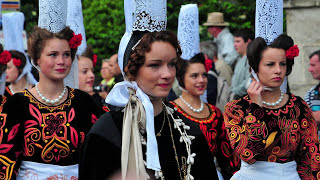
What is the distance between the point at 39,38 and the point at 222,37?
21.6 feet

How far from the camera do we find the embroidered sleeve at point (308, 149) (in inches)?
249

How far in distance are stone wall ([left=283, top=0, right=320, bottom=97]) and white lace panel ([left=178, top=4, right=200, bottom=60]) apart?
222 centimetres

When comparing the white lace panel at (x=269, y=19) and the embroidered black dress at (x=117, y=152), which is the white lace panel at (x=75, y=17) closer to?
the white lace panel at (x=269, y=19)

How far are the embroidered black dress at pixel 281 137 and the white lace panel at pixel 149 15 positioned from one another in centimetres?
207

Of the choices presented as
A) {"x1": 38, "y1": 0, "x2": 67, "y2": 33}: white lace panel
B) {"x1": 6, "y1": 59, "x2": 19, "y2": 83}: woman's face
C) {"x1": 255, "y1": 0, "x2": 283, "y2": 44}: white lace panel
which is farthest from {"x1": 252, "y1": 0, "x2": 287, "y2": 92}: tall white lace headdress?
{"x1": 6, "y1": 59, "x2": 19, "y2": 83}: woman's face

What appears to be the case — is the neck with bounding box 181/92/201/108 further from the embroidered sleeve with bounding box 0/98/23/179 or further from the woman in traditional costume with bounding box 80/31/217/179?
the woman in traditional costume with bounding box 80/31/217/179

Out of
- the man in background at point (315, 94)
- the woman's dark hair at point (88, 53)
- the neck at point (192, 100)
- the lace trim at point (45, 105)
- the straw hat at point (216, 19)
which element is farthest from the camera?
the straw hat at point (216, 19)

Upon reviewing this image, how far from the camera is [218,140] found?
746 centimetres

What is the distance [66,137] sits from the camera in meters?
5.93

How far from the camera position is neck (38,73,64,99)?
6031 mm

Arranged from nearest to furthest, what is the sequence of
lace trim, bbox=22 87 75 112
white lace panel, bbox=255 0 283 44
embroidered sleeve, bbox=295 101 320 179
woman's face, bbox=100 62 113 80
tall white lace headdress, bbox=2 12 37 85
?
1. lace trim, bbox=22 87 75 112
2. embroidered sleeve, bbox=295 101 320 179
3. white lace panel, bbox=255 0 283 44
4. tall white lace headdress, bbox=2 12 37 85
5. woman's face, bbox=100 62 113 80

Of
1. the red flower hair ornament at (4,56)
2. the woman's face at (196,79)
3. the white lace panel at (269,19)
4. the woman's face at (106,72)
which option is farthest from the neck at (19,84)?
the white lace panel at (269,19)

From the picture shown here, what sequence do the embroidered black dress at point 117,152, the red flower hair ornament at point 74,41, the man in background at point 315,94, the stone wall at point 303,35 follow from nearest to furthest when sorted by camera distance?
the embroidered black dress at point 117,152 < the red flower hair ornament at point 74,41 < the man in background at point 315,94 < the stone wall at point 303,35

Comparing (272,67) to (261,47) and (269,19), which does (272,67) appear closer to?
(261,47)
